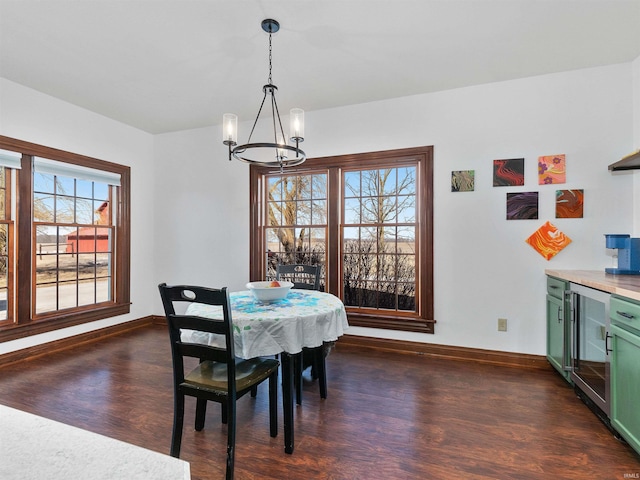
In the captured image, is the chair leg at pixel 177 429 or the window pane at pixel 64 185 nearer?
the chair leg at pixel 177 429

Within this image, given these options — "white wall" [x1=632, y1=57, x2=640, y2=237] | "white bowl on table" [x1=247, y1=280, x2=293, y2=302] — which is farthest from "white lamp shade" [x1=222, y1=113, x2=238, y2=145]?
"white wall" [x1=632, y1=57, x2=640, y2=237]

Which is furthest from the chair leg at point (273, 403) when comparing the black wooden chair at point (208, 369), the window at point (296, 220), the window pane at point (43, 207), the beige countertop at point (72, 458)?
the window pane at point (43, 207)

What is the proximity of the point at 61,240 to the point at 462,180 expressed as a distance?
467 centimetres

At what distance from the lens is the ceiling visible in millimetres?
2373

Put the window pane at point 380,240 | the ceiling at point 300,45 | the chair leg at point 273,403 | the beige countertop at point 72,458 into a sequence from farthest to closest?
the window pane at point 380,240 → the ceiling at point 300,45 → the chair leg at point 273,403 → the beige countertop at point 72,458

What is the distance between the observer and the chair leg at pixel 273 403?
2.08 meters

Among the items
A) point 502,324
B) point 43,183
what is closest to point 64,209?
point 43,183

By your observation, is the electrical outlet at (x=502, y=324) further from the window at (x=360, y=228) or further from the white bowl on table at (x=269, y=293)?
the white bowl on table at (x=269, y=293)

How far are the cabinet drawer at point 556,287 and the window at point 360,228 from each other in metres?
1.08

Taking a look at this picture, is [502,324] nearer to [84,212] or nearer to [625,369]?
[625,369]

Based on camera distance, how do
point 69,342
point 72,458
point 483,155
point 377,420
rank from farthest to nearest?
point 69,342
point 483,155
point 377,420
point 72,458

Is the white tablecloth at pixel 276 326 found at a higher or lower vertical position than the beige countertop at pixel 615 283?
lower

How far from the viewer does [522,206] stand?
3350mm

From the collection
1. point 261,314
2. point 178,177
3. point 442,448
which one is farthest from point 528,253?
point 178,177
